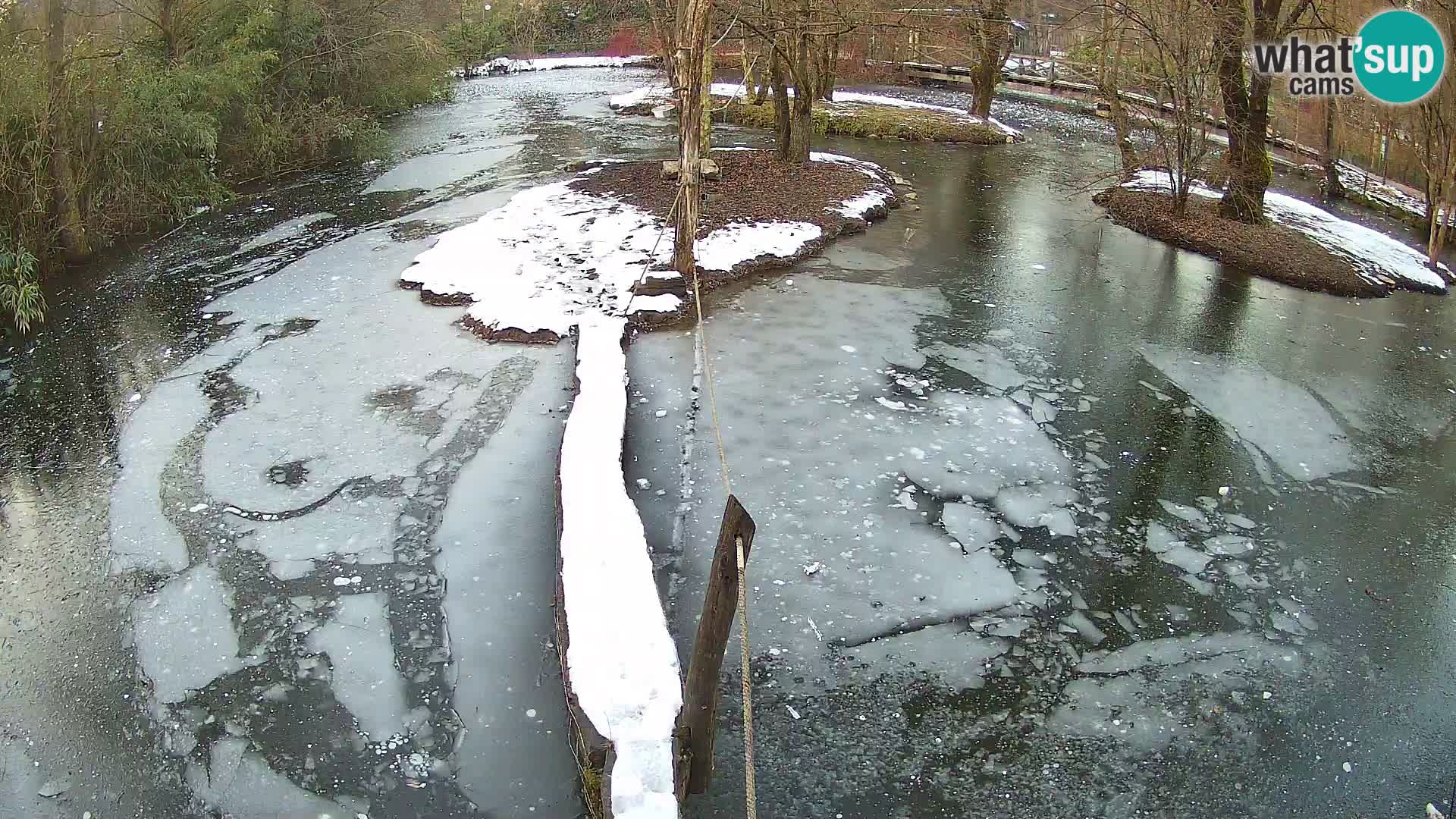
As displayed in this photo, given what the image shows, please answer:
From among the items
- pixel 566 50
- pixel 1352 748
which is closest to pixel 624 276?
pixel 1352 748

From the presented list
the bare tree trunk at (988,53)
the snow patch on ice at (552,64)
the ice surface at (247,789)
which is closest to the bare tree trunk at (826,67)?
the bare tree trunk at (988,53)

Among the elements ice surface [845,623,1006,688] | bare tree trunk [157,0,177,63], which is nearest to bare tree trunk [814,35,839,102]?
bare tree trunk [157,0,177,63]

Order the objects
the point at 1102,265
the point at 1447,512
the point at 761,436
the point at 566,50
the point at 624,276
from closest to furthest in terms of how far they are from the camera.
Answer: the point at 1447,512 < the point at 761,436 < the point at 624,276 < the point at 1102,265 < the point at 566,50

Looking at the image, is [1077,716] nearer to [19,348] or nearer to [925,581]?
[925,581]

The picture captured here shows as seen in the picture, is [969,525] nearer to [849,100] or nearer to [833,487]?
[833,487]

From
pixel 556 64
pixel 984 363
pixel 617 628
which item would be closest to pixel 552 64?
pixel 556 64

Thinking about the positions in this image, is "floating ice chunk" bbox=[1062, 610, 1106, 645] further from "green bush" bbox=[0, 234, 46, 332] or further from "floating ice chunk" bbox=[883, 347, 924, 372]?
"green bush" bbox=[0, 234, 46, 332]

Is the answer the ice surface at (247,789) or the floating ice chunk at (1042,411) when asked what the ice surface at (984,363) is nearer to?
the floating ice chunk at (1042,411)
